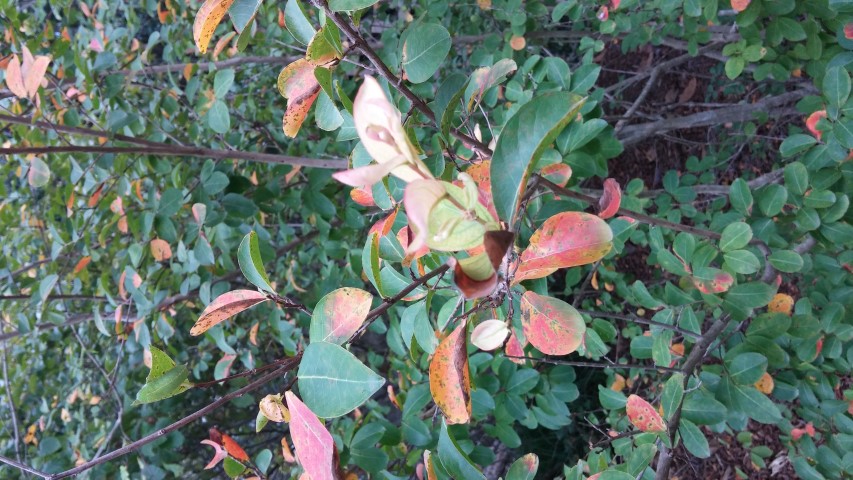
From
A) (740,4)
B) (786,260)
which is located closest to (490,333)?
(786,260)

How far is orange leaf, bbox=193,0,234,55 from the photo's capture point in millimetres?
646

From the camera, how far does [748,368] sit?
3.31 feet

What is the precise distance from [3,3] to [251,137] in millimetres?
794

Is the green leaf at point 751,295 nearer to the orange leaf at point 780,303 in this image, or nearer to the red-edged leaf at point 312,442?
the orange leaf at point 780,303

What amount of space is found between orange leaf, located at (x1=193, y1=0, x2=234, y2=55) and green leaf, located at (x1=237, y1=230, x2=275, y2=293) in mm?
245

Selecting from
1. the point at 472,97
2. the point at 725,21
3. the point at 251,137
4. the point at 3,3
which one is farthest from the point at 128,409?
the point at 725,21

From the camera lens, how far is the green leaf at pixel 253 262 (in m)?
0.65

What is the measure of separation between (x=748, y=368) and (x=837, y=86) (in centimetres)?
60

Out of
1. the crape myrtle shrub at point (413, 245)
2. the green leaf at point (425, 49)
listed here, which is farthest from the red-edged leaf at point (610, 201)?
the green leaf at point (425, 49)

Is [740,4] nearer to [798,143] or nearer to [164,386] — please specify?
[798,143]

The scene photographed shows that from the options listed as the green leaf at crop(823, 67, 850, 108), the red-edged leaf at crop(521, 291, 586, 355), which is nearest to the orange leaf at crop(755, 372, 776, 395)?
the green leaf at crop(823, 67, 850, 108)

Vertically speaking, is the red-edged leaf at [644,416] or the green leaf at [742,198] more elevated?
the green leaf at [742,198]

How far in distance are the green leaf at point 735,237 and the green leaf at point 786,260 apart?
0.14 m

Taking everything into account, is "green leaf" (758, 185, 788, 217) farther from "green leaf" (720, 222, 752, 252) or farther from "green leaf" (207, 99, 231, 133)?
"green leaf" (207, 99, 231, 133)
